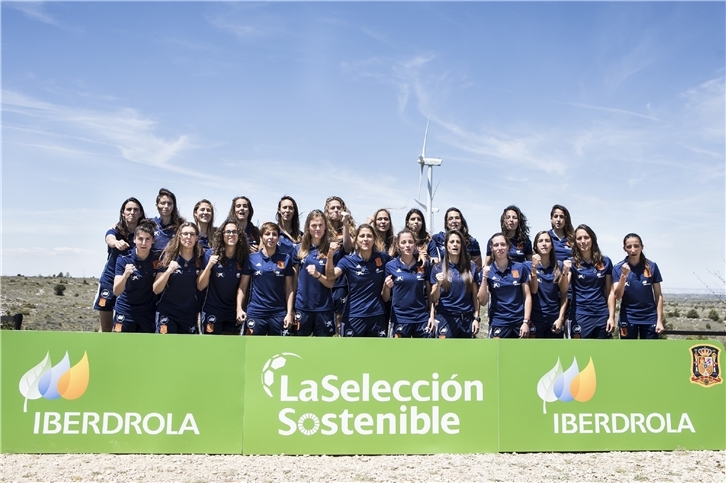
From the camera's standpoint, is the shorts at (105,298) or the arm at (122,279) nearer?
the arm at (122,279)

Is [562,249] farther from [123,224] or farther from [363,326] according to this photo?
[123,224]

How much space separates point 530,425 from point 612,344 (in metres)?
1.41

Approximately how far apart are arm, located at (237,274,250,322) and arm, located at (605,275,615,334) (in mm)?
5239

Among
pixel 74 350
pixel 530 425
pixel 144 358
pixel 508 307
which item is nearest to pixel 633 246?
pixel 508 307

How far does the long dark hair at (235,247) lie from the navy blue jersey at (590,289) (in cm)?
482

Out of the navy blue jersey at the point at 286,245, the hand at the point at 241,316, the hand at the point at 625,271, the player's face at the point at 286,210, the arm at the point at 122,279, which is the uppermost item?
the player's face at the point at 286,210

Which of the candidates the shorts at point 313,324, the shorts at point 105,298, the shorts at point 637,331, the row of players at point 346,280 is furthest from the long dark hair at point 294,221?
the shorts at point 637,331

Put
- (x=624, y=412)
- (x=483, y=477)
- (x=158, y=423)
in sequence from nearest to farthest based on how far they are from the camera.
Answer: (x=483, y=477)
(x=158, y=423)
(x=624, y=412)

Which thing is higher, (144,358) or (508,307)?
(508,307)

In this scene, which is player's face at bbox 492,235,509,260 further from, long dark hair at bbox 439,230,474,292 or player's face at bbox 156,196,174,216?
player's face at bbox 156,196,174,216

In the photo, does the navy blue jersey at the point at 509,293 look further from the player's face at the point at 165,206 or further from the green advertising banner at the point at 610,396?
the player's face at the point at 165,206

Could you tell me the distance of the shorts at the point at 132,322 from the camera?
7707 mm

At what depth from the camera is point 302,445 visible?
660 cm

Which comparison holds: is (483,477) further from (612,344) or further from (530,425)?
(612,344)
